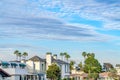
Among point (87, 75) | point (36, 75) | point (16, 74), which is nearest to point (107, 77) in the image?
point (87, 75)

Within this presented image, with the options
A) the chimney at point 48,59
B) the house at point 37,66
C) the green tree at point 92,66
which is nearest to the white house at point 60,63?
the chimney at point 48,59

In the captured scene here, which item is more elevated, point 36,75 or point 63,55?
point 63,55

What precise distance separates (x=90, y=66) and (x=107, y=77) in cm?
1038

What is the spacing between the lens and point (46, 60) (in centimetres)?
9025

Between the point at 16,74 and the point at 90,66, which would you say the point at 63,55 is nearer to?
the point at 90,66

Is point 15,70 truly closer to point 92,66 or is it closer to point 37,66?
point 37,66

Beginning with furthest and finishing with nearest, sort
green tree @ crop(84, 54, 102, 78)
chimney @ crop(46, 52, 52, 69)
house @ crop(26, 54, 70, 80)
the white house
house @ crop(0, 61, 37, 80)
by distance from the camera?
green tree @ crop(84, 54, 102, 78), the white house, chimney @ crop(46, 52, 52, 69), house @ crop(26, 54, 70, 80), house @ crop(0, 61, 37, 80)

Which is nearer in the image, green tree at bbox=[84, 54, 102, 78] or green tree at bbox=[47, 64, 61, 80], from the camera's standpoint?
green tree at bbox=[47, 64, 61, 80]

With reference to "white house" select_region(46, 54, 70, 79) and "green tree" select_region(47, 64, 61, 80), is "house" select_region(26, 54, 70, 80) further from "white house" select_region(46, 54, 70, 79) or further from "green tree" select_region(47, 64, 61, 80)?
"green tree" select_region(47, 64, 61, 80)

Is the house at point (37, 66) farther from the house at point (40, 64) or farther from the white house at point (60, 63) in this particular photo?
the white house at point (60, 63)

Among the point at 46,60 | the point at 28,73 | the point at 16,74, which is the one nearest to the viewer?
the point at 16,74

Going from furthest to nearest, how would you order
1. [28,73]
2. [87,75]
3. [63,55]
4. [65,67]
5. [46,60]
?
[63,55], [87,75], [65,67], [46,60], [28,73]

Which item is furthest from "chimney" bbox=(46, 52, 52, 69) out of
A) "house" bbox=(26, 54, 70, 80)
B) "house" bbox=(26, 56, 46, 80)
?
"house" bbox=(26, 56, 46, 80)

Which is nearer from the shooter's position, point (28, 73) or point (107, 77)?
point (28, 73)
